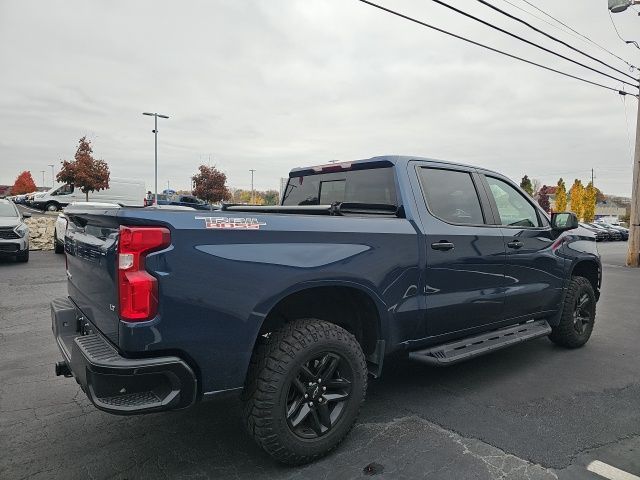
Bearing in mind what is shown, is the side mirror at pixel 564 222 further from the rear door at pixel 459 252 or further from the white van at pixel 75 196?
the white van at pixel 75 196

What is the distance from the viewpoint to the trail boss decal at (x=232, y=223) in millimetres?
2285

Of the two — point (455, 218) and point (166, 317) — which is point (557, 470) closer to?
point (455, 218)

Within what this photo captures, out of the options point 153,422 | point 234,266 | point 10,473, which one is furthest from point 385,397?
point 10,473

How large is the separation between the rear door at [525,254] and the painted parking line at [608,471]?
4.85 feet

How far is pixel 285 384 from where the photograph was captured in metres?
2.47

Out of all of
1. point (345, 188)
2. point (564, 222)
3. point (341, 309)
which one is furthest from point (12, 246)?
point (564, 222)

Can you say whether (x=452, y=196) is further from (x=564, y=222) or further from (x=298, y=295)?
(x=298, y=295)

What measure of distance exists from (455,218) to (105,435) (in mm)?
2922

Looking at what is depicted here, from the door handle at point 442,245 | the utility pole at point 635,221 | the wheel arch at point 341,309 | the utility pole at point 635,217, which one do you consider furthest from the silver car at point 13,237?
the utility pole at point 635,221

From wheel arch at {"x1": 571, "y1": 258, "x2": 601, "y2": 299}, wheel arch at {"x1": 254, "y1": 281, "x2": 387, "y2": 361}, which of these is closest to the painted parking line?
wheel arch at {"x1": 254, "y1": 281, "x2": 387, "y2": 361}

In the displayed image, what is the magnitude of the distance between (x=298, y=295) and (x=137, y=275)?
3.22ft

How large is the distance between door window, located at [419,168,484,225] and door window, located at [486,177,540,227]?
0.33 metres

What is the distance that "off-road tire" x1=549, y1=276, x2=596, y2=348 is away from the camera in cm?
473

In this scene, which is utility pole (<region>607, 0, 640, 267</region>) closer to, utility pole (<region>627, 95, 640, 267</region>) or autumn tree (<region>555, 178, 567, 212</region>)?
utility pole (<region>627, 95, 640, 267</region>)
